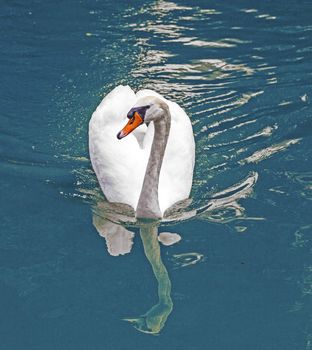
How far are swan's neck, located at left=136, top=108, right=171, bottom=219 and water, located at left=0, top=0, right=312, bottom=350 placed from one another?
0.18 meters

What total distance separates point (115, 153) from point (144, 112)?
98 cm

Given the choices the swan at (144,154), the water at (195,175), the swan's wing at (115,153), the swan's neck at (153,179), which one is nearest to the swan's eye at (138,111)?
the swan at (144,154)

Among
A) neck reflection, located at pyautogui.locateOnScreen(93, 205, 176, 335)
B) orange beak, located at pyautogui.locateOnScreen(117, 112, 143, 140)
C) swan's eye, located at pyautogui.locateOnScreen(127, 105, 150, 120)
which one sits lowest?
neck reflection, located at pyautogui.locateOnScreen(93, 205, 176, 335)

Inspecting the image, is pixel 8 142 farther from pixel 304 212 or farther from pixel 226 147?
pixel 304 212

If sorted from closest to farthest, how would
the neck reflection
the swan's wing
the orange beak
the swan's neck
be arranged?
the neck reflection < the orange beak < the swan's neck < the swan's wing

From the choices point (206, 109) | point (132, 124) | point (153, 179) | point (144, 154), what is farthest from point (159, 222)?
point (206, 109)

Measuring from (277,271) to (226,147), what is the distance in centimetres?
204

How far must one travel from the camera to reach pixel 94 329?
6.97m

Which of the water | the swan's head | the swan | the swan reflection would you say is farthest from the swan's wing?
the swan's head

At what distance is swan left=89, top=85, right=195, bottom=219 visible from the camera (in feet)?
26.6

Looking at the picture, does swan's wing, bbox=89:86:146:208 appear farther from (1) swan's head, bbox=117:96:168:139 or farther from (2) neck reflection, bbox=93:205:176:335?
(1) swan's head, bbox=117:96:168:139

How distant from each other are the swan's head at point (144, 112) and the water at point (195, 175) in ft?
3.12

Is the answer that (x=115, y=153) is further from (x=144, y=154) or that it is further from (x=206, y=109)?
(x=206, y=109)

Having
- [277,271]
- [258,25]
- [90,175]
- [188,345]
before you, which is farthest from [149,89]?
[188,345]
